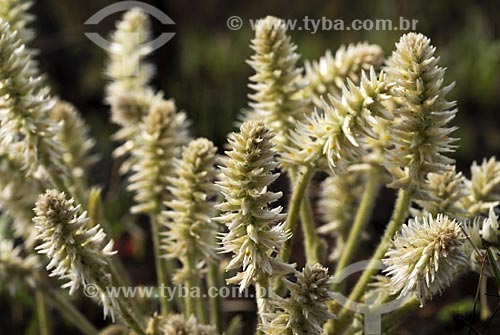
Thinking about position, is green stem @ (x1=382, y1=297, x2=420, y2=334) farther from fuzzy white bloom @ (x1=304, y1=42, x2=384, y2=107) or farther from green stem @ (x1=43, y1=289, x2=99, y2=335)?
green stem @ (x1=43, y1=289, x2=99, y2=335)

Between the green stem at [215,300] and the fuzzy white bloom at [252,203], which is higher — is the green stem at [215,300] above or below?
below

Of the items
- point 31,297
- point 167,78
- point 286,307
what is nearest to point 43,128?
point 286,307

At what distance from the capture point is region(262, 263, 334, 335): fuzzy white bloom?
1.47 metres

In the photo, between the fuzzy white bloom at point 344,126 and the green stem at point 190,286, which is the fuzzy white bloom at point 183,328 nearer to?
the green stem at point 190,286

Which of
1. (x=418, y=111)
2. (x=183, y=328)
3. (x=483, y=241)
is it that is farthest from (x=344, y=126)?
(x=183, y=328)

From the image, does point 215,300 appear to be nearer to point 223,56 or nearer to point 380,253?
point 380,253

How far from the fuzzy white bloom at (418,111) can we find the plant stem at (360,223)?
328 mm

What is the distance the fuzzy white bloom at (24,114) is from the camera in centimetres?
176

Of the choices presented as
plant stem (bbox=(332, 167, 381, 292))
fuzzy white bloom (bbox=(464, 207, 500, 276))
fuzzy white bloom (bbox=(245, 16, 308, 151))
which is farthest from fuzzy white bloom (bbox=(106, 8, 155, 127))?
fuzzy white bloom (bbox=(464, 207, 500, 276))

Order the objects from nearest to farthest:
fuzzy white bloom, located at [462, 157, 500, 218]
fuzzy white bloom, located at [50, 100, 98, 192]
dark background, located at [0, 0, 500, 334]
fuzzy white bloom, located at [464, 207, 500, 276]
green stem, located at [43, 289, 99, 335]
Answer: fuzzy white bloom, located at [464, 207, 500, 276]
fuzzy white bloom, located at [462, 157, 500, 218]
green stem, located at [43, 289, 99, 335]
fuzzy white bloom, located at [50, 100, 98, 192]
dark background, located at [0, 0, 500, 334]

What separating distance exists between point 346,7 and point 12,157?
4.87 m

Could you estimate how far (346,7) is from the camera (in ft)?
21.4

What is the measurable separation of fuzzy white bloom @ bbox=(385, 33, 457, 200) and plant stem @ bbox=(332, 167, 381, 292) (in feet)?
1.08

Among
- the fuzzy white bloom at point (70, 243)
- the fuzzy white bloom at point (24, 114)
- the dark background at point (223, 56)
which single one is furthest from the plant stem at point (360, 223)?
the dark background at point (223, 56)
